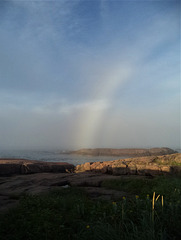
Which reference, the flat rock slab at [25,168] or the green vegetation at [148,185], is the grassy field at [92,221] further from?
the flat rock slab at [25,168]

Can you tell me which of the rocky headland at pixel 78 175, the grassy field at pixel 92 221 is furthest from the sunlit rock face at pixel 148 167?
the grassy field at pixel 92 221

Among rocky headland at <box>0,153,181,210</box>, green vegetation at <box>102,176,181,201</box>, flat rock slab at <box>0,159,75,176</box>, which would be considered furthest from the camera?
flat rock slab at <box>0,159,75,176</box>

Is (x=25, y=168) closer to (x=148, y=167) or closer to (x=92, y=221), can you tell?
(x=148, y=167)

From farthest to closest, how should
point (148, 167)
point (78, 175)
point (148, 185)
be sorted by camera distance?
point (78, 175) → point (148, 167) → point (148, 185)

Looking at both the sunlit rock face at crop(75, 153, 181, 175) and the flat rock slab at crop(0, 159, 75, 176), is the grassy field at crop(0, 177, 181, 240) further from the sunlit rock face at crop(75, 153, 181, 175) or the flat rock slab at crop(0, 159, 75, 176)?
the flat rock slab at crop(0, 159, 75, 176)

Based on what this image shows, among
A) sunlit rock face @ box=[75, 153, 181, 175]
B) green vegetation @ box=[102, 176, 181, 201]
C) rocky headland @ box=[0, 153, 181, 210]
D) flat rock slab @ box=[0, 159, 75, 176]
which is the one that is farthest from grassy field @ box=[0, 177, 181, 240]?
flat rock slab @ box=[0, 159, 75, 176]

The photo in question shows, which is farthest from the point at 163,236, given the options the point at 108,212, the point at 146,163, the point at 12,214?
the point at 146,163

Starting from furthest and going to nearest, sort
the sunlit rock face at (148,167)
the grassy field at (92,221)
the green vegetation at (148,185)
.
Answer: the sunlit rock face at (148,167)
the green vegetation at (148,185)
the grassy field at (92,221)

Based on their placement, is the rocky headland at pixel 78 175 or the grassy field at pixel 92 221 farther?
the rocky headland at pixel 78 175

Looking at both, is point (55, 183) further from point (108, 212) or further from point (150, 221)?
point (150, 221)

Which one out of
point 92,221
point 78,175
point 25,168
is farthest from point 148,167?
point 25,168

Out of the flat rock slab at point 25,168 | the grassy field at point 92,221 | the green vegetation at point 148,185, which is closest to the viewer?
the grassy field at point 92,221

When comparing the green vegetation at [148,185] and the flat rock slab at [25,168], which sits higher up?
the green vegetation at [148,185]

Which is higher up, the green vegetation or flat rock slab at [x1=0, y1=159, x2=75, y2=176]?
the green vegetation
